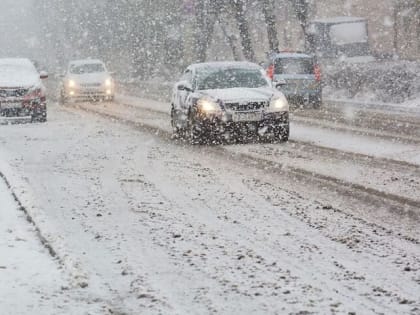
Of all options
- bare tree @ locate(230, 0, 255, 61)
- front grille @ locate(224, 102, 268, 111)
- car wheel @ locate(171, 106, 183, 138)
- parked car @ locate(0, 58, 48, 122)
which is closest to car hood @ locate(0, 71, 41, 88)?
parked car @ locate(0, 58, 48, 122)

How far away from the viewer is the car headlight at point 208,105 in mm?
14216

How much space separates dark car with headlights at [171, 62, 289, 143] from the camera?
557 inches

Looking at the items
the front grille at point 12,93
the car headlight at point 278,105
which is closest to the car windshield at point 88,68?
the front grille at point 12,93

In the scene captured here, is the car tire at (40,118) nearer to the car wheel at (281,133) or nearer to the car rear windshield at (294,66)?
the car rear windshield at (294,66)

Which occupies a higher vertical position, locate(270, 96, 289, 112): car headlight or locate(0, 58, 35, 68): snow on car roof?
locate(0, 58, 35, 68): snow on car roof

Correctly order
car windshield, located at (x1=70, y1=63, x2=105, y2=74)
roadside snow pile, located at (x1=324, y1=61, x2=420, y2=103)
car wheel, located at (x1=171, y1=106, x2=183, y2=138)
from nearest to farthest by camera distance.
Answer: car wheel, located at (x1=171, y1=106, x2=183, y2=138) → roadside snow pile, located at (x1=324, y1=61, x2=420, y2=103) → car windshield, located at (x1=70, y1=63, x2=105, y2=74)

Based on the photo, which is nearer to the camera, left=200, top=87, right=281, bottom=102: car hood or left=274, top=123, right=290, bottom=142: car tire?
left=200, top=87, right=281, bottom=102: car hood

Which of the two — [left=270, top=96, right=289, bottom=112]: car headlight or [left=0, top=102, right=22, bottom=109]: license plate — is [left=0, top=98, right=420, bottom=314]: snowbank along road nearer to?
[left=270, top=96, right=289, bottom=112]: car headlight

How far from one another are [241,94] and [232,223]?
290 inches

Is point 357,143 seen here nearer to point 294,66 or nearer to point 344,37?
point 294,66

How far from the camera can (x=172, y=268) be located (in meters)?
5.73

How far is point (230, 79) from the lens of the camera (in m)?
15.4

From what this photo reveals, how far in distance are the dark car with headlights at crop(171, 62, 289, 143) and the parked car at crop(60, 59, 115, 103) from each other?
14185 millimetres

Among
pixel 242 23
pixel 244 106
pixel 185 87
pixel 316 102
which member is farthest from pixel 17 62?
pixel 242 23
